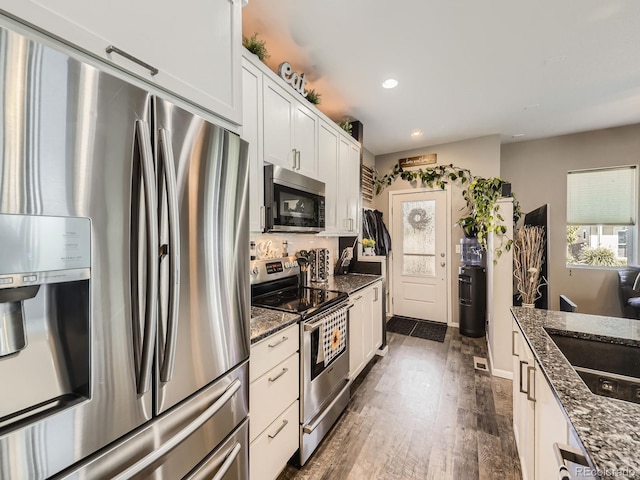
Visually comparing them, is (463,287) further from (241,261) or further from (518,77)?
(241,261)

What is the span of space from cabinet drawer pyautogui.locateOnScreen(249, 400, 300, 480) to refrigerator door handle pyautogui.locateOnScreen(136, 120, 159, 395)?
884mm

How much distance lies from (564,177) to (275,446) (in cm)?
527

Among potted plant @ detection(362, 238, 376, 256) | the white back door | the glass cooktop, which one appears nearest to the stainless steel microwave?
the glass cooktop

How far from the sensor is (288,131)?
214 cm

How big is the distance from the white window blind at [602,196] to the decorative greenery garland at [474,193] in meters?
0.80

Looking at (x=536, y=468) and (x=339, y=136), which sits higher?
(x=339, y=136)

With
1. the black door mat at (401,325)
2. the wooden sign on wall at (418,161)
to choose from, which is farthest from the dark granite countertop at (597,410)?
the wooden sign on wall at (418,161)

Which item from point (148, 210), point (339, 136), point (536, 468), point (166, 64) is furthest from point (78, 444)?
point (339, 136)

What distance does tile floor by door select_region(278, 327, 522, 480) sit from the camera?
167cm

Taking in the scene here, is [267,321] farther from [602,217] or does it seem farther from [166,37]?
[602,217]

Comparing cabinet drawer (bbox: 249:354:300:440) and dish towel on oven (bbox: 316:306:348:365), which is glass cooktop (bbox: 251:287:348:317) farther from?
cabinet drawer (bbox: 249:354:300:440)

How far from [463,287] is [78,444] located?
416 cm

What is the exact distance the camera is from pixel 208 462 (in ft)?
3.40
